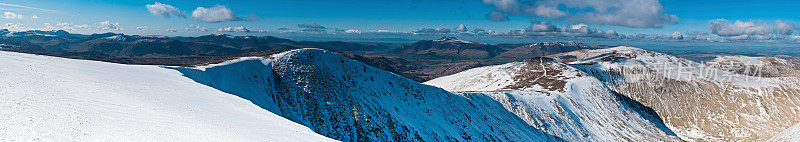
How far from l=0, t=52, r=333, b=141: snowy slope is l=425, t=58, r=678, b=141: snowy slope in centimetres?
8119

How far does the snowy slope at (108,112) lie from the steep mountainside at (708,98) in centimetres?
16687

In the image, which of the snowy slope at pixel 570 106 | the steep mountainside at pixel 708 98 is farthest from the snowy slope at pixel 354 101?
the steep mountainside at pixel 708 98

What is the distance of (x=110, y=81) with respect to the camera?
902 inches

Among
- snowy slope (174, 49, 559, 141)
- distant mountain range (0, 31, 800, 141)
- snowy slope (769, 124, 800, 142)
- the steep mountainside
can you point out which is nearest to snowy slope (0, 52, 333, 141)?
distant mountain range (0, 31, 800, 141)

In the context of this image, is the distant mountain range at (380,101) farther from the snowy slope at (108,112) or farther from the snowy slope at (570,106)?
the snowy slope at (570,106)

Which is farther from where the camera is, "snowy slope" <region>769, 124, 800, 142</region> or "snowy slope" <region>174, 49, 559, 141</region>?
"snowy slope" <region>769, 124, 800, 142</region>

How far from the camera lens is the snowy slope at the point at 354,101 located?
164 ft

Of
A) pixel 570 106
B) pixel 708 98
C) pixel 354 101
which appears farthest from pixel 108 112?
pixel 708 98

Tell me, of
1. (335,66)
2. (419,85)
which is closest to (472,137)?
(419,85)

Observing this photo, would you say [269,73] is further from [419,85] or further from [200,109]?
[200,109]

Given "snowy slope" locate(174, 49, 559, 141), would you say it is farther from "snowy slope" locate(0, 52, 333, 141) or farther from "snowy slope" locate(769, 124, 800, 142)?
"snowy slope" locate(769, 124, 800, 142)

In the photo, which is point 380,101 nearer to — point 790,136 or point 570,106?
point 570,106

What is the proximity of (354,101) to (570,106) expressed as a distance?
293ft

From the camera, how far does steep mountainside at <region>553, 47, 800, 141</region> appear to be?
443ft
